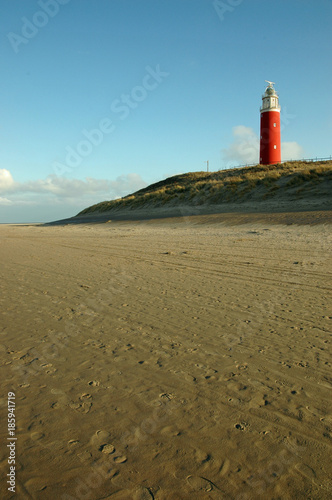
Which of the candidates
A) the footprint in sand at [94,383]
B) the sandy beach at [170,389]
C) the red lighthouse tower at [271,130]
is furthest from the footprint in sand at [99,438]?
the red lighthouse tower at [271,130]

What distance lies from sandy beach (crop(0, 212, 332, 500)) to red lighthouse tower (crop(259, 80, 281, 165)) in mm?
40999

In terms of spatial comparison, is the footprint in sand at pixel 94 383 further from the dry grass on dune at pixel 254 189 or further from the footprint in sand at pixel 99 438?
the dry grass on dune at pixel 254 189

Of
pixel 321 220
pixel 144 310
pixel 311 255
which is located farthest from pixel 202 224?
pixel 144 310

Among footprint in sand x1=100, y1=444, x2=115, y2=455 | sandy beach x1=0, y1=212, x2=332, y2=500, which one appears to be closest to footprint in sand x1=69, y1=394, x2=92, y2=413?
sandy beach x1=0, y1=212, x2=332, y2=500

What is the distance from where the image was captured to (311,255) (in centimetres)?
923

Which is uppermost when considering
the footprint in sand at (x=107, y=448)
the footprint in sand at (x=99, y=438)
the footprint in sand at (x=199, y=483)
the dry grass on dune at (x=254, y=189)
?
the dry grass on dune at (x=254, y=189)

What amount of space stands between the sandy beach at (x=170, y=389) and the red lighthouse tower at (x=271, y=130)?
135ft

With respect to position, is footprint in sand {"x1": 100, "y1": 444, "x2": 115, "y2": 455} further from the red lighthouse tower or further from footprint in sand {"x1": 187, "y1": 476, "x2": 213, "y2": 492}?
the red lighthouse tower

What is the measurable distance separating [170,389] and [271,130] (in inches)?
1823

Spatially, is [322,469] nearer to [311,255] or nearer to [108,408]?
[108,408]

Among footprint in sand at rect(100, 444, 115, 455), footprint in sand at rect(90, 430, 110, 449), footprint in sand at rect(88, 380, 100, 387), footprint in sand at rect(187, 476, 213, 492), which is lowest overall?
footprint in sand at rect(187, 476, 213, 492)

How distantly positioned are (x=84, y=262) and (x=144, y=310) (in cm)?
491

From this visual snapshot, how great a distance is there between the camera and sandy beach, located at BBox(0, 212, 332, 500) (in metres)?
2.11

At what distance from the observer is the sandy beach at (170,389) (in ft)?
6.92
